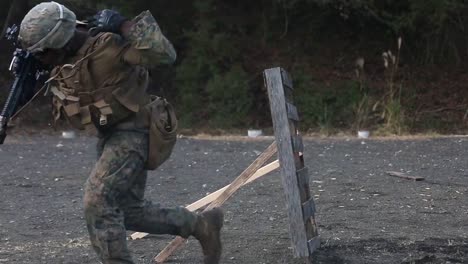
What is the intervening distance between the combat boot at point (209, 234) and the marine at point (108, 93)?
1.92ft

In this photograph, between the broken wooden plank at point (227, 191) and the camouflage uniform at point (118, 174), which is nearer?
the camouflage uniform at point (118, 174)

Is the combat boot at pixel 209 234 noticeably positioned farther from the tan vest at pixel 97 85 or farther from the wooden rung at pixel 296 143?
the tan vest at pixel 97 85

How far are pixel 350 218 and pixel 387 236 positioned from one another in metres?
0.83

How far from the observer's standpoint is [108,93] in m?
4.64

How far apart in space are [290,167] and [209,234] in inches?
26.0

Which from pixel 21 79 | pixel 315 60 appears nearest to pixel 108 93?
pixel 21 79

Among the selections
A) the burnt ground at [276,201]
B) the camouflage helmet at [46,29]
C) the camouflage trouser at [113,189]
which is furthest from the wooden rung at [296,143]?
the camouflage helmet at [46,29]

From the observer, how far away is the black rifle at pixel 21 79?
469cm

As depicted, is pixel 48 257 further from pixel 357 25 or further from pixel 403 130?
pixel 357 25

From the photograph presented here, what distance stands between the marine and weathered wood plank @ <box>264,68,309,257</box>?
88 cm

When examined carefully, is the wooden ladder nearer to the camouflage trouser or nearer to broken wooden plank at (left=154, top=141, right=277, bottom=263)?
broken wooden plank at (left=154, top=141, right=277, bottom=263)

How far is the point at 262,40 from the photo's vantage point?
19.2 metres

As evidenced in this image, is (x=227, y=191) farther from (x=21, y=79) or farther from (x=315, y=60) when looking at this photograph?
(x=315, y=60)

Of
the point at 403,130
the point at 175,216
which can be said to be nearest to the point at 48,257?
the point at 175,216
